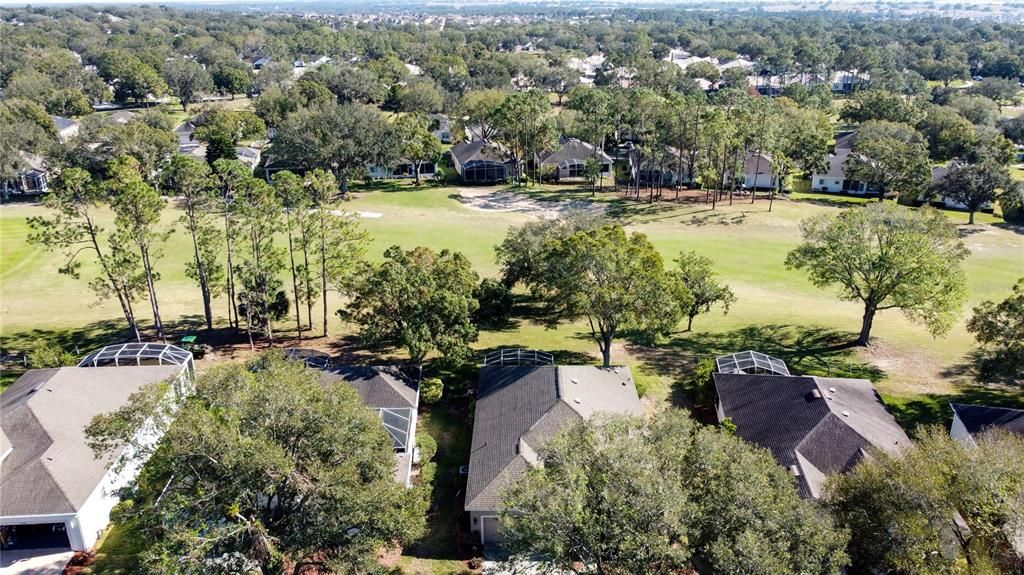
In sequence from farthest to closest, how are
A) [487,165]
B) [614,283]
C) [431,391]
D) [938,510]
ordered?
[487,165] < [614,283] < [431,391] < [938,510]

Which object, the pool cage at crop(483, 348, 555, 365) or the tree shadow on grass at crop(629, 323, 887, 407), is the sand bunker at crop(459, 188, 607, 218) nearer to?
the tree shadow on grass at crop(629, 323, 887, 407)

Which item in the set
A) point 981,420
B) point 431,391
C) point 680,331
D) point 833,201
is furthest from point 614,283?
point 833,201

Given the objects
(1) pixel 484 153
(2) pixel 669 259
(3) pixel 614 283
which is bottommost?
(2) pixel 669 259

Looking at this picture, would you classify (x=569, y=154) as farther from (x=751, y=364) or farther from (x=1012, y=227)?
(x=751, y=364)

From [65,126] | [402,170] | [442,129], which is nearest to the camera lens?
[402,170]

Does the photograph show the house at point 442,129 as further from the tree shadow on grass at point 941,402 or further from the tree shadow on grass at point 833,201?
the tree shadow on grass at point 941,402
